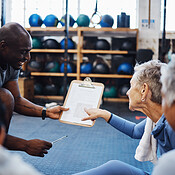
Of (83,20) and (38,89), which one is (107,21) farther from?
(38,89)

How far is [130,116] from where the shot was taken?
4504 mm

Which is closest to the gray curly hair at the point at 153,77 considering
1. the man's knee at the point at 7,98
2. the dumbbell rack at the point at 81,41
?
the man's knee at the point at 7,98

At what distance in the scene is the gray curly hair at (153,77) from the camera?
4.47ft

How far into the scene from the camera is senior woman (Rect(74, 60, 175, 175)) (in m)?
1.21

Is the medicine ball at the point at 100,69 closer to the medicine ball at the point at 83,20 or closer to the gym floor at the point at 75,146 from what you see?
the medicine ball at the point at 83,20

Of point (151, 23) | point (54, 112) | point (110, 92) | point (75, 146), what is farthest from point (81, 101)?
point (151, 23)

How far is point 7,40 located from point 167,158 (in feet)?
5.52

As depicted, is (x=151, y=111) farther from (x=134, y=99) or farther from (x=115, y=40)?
(x=115, y=40)

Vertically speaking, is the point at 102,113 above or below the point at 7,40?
below

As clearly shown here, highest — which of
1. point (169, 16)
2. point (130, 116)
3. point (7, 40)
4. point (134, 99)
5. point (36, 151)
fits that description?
point (169, 16)

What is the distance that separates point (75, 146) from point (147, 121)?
4.82 feet

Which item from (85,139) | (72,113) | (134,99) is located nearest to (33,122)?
(85,139)

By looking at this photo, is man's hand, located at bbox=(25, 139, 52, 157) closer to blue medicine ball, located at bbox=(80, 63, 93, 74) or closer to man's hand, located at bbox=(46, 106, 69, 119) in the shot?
man's hand, located at bbox=(46, 106, 69, 119)

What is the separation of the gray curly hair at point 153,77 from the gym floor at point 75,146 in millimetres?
1136
